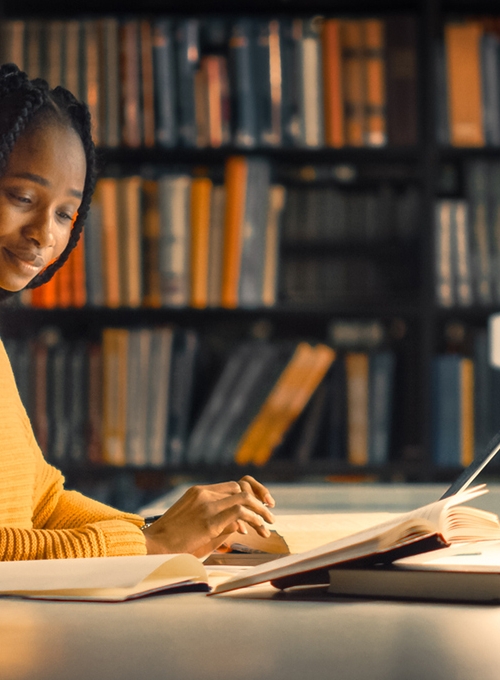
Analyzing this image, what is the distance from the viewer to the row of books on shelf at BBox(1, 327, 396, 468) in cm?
201

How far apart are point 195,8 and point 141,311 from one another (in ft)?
2.59

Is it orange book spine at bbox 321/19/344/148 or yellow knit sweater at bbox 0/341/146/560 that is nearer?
yellow knit sweater at bbox 0/341/146/560

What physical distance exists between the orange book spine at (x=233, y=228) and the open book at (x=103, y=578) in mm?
1395

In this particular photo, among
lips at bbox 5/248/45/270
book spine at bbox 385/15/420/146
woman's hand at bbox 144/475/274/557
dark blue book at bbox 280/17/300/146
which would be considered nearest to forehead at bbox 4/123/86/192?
lips at bbox 5/248/45/270

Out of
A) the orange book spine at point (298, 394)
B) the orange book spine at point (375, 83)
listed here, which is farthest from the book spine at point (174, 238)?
the orange book spine at point (375, 83)

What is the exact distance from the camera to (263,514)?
86cm

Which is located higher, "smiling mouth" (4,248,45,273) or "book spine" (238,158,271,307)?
"book spine" (238,158,271,307)

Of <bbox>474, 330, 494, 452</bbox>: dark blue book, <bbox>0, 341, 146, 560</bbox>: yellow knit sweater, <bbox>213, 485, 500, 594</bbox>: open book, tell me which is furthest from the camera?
<bbox>474, 330, 494, 452</bbox>: dark blue book

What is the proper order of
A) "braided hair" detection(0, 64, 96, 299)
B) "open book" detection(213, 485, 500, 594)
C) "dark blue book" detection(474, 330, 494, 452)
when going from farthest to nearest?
"dark blue book" detection(474, 330, 494, 452) → "braided hair" detection(0, 64, 96, 299) → "open book" detection(213, 485, 500, 594)

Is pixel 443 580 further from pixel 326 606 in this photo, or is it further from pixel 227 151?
pixel 227 151

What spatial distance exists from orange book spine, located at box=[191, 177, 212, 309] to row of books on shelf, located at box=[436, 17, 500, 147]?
59 centimetres

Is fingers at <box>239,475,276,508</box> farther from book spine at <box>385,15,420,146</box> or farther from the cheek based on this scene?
book spine at <box>385,15,420,146</box>

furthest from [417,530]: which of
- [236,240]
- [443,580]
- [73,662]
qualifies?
[236,240]

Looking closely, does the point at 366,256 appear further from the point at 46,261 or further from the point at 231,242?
the point at 46,261
